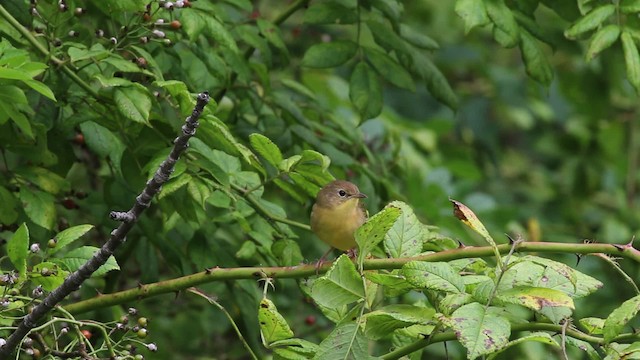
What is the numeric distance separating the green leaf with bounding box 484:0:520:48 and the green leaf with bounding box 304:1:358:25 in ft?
2.02

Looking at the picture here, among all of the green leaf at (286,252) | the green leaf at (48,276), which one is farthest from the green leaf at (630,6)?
the green leaf at (48,276)

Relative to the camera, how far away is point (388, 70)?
463cm

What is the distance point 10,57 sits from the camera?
3.27 meters

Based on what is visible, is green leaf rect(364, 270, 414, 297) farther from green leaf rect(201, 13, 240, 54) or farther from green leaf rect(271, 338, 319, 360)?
green leaf rect(201, 13, 240, 54)

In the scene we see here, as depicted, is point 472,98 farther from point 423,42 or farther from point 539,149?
point 423,42

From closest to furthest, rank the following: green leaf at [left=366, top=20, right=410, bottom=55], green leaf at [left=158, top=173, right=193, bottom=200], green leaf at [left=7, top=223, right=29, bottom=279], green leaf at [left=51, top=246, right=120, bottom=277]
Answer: green leaf at [left=7, top=223, right=29, bottom=279] < green leaf at [left=51, top=246, right=120, bottom=277] < green leaf at [left=158, top=173, right=193, bottom=200] < green leaf at [left=366, top=20, right=410, bottom=55]

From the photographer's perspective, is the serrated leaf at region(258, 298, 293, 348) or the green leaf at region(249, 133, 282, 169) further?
the green leaf at region(249, 133, 282, 169)

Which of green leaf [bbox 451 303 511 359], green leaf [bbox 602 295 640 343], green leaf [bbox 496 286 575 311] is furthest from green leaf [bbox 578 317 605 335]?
green leaf [bbox 451 303 511 359]

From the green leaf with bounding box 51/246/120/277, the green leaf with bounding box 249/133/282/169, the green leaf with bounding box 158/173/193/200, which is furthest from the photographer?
the green leaf with bounding box 158/173/193/200

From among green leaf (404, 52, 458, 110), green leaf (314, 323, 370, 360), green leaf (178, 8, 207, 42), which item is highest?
green leaf (178, 8, 207, 42)

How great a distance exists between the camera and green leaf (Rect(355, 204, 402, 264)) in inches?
113

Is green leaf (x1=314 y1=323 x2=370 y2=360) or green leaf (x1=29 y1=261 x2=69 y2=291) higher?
green leaf (x1=29 y1=261 x2=69 y2=291)

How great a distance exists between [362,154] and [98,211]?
123 centimetres

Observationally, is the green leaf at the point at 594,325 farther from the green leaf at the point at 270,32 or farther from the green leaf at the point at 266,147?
the green leaf at the point at 270,32
